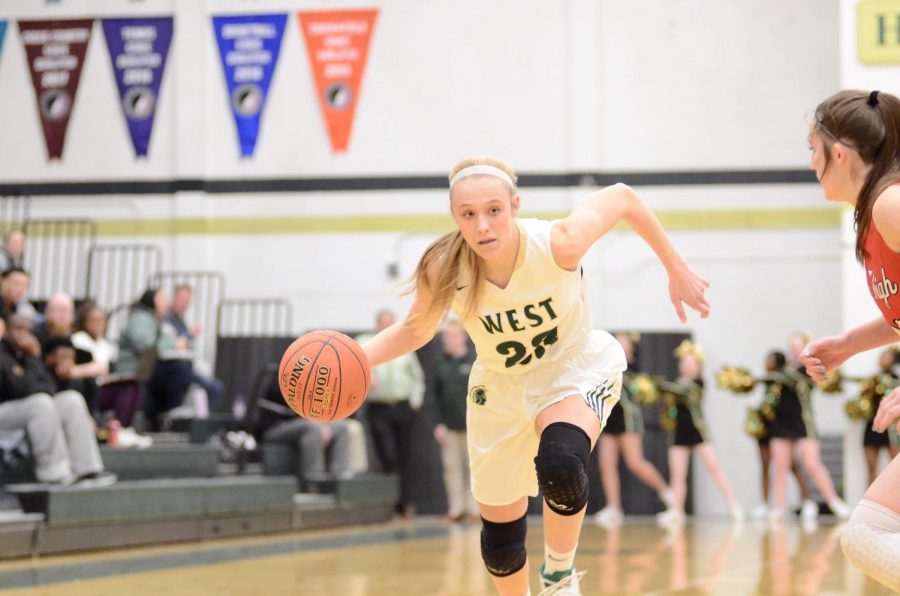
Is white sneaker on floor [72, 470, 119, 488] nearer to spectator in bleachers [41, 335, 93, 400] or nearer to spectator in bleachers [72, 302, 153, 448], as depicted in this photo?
spectator in bleachers [41, 335, 93, 400]

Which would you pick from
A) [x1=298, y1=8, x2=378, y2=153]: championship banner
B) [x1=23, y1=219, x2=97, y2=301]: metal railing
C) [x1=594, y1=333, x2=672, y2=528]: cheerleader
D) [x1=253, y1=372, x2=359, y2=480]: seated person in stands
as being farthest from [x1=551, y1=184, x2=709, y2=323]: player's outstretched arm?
[x1=23, y1=219, x2=97, y2=301]: metal railing

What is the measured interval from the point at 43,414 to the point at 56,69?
991cm

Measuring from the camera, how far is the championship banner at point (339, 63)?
1633cm

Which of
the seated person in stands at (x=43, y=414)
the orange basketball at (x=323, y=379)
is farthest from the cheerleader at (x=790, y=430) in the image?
the orange basketball at (x=323, y=379)

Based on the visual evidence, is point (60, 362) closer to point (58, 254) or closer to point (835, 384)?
point (835, 384)

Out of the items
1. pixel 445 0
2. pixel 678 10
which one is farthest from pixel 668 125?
pixel 445 0

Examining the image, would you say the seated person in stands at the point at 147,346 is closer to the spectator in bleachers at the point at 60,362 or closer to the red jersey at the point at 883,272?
the spectator in bleachers at the point at 60,362

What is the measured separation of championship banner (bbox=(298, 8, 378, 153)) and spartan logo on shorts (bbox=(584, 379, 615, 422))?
12.2 m

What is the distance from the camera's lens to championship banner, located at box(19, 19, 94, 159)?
16.7m

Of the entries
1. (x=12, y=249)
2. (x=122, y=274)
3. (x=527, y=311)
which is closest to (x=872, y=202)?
(x=527, y=311)

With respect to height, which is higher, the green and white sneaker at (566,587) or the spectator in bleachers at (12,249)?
the spectator in bleachers at (12,249)

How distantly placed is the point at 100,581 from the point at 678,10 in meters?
11.6

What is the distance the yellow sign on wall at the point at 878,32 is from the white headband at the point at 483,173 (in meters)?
8.91

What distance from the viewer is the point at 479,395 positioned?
449 centimetres
